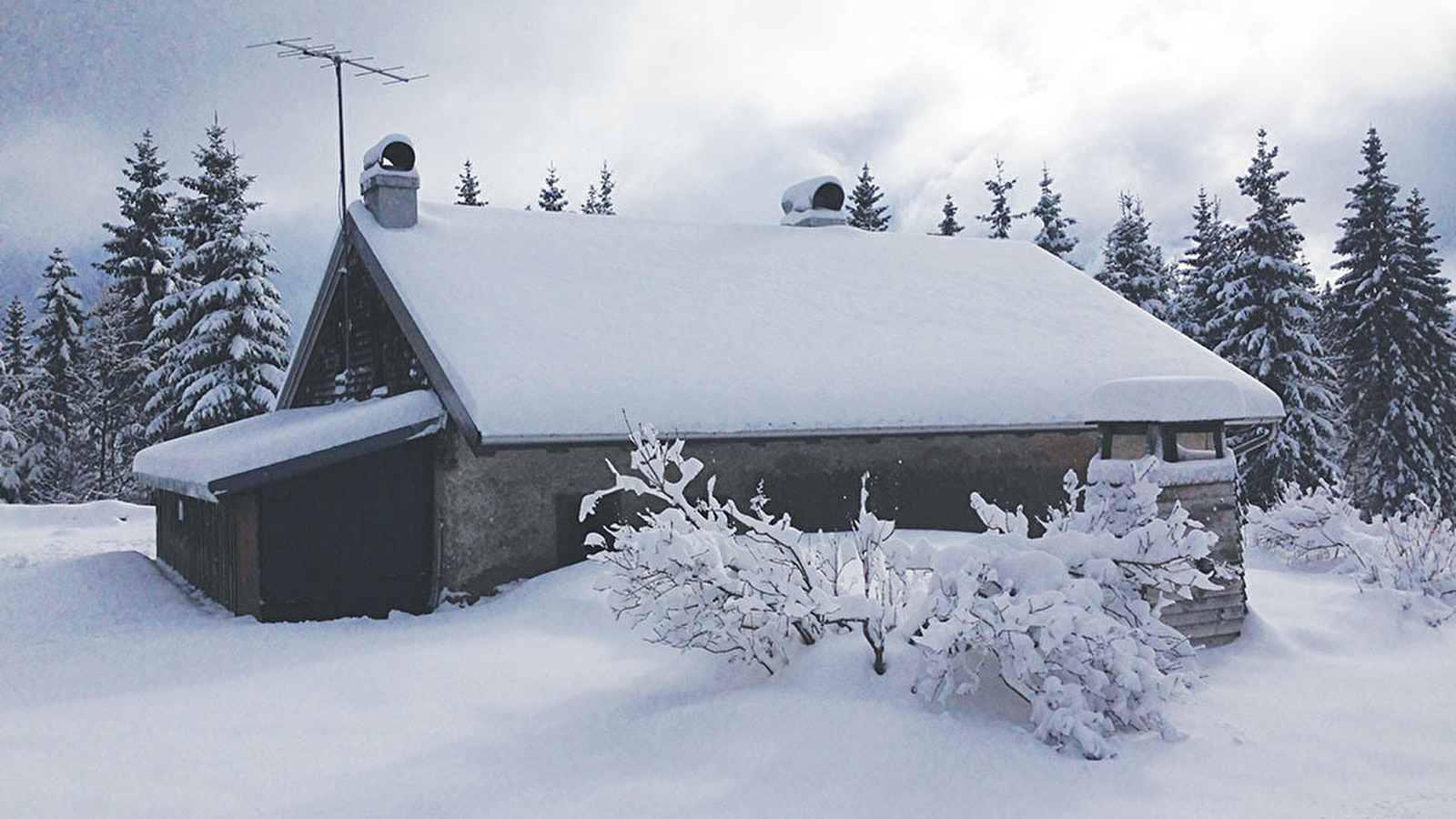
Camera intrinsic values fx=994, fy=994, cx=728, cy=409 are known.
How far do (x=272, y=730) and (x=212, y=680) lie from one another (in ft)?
5.91

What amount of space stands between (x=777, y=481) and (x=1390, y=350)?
24.5m

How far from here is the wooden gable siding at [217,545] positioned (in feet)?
34.6

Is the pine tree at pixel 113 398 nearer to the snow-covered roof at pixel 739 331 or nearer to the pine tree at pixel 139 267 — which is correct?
the pine tree at pixel 139 267

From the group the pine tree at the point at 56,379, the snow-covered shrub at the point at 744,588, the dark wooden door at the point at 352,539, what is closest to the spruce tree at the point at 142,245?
the pine tree at the point at 56,379

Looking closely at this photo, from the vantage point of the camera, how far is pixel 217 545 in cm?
1182

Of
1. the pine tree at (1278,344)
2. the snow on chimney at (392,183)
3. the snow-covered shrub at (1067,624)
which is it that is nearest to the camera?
the snow-covered shrub at (1067,624)

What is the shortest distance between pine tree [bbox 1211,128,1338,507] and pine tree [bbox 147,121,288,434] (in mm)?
26538

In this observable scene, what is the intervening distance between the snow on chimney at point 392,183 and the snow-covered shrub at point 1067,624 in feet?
35.8

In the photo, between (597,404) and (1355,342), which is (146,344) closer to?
(597,404)

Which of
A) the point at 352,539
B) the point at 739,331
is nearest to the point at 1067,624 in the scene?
the point at 352,539

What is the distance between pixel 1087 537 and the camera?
5.84 metres

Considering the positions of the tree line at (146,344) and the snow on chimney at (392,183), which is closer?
the snow on chimney at (392,183)

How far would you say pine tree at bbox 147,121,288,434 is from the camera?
27.1 meters

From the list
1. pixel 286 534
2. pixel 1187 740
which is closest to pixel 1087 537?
pixel 1187 740
